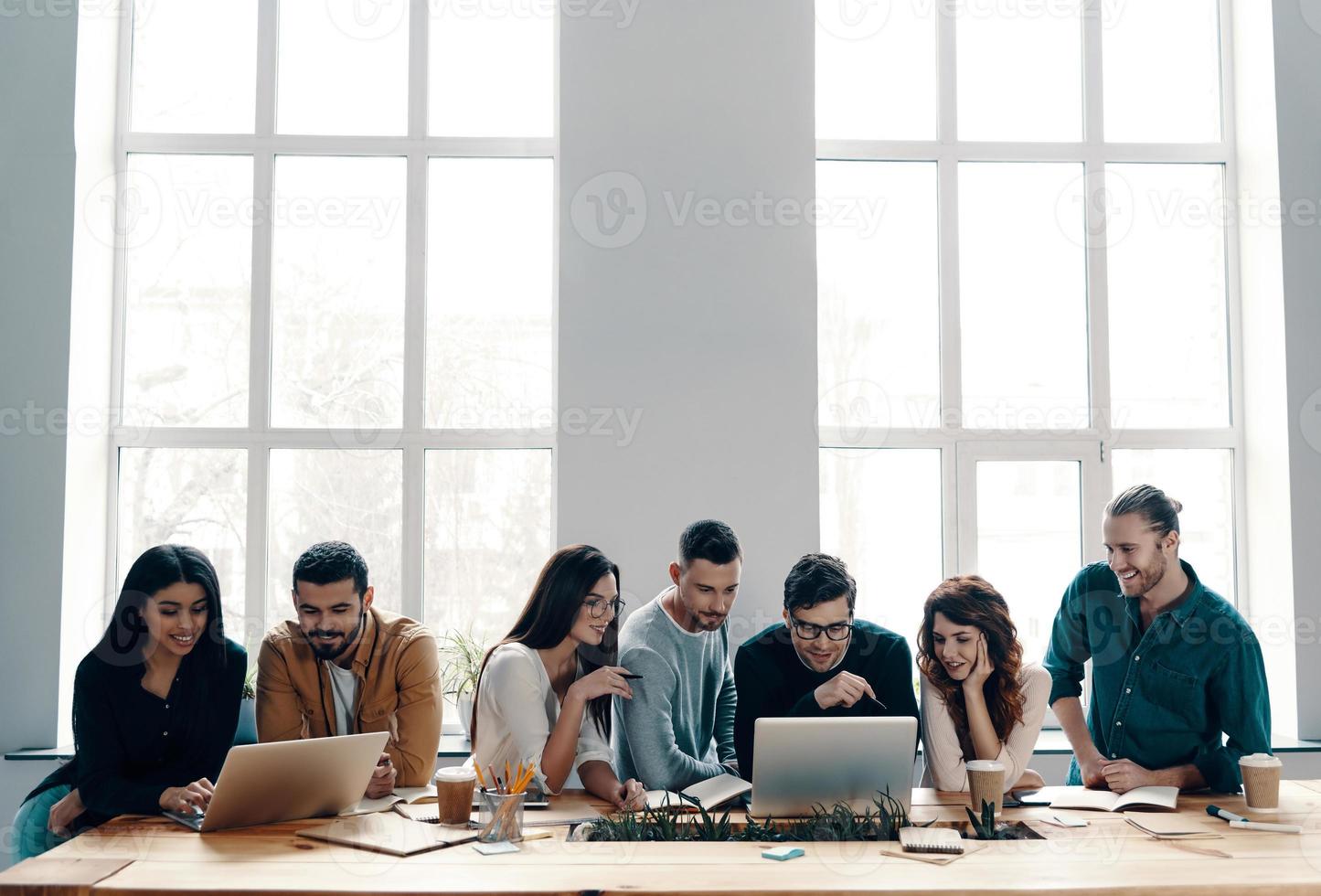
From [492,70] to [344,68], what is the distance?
60cm

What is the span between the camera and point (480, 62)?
13.7 feet

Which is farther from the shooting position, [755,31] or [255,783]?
[755,31]

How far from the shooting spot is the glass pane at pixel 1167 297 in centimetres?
414

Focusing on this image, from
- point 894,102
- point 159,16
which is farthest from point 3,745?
point 894,102

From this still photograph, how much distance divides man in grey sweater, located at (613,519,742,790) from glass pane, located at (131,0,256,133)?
2743 millimetres

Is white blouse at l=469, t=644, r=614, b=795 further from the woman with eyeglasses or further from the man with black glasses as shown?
the man with black glasses

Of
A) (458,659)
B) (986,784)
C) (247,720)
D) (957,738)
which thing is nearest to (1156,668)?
(957,738)

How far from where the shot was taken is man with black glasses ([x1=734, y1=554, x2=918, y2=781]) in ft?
8.19

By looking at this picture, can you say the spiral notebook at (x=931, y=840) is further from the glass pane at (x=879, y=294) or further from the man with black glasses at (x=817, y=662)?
the glass pane at (x=879, y=294)

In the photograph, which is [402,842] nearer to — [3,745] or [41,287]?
[3,745]

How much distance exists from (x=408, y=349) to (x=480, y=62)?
4.02 ft

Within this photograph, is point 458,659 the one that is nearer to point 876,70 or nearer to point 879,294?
point 879,294

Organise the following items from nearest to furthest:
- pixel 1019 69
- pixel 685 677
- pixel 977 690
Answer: pixel 977 690 → pixel 685 677 → pixel 1019 69

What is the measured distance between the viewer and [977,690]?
255 cm
